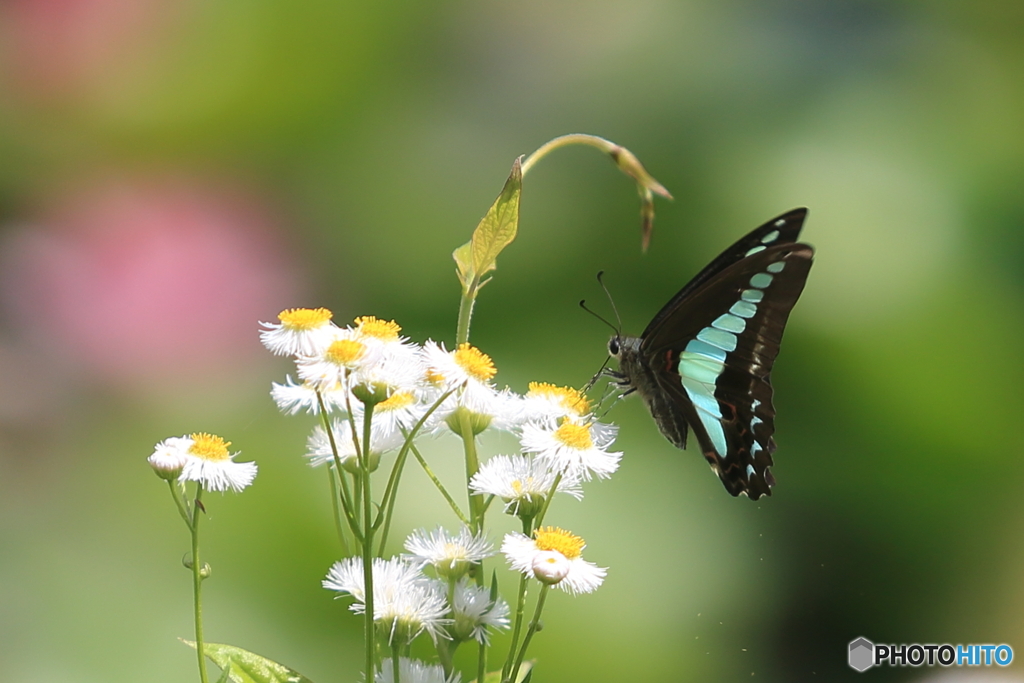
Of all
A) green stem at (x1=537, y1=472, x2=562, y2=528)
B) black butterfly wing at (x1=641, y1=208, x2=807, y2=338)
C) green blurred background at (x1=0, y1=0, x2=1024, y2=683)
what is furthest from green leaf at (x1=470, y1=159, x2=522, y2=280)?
green blurred background at (x1=0, y1=0, x2=1024, y2=683)

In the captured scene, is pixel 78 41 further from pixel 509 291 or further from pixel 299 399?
pixel 299 399

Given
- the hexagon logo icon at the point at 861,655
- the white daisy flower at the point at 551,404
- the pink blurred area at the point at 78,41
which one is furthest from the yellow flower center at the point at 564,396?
the pink blurred area at the point at 78,41

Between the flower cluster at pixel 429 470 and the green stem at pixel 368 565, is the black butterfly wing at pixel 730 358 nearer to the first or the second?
the flower cluster at pixel 429 470

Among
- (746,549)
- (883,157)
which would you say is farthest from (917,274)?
(746,549)

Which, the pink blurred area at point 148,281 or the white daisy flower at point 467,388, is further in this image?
the pink blurred area at point 148,281

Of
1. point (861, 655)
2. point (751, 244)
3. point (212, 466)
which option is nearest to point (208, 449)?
point (212, 466)

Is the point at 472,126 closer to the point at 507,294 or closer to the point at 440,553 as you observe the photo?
the point at 507,294

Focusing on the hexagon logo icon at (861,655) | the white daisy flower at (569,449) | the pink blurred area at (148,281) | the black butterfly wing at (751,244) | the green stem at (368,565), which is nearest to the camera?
the green stem at (368,565)
